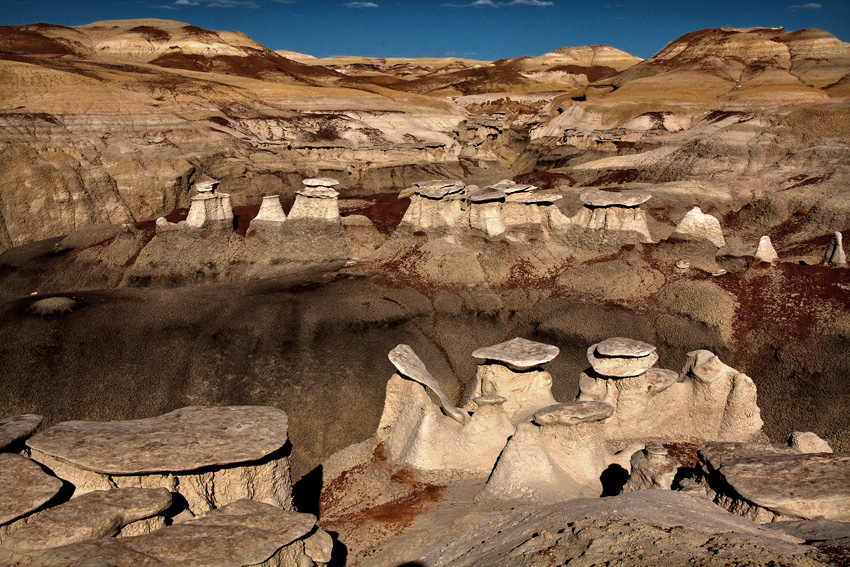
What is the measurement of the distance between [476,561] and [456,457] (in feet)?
16.1

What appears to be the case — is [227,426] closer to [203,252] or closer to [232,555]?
[232,555]

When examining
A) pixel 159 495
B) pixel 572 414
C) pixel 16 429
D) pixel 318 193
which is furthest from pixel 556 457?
pixel 318 193

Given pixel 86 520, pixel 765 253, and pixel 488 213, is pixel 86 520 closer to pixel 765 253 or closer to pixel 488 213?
pixel 488 213

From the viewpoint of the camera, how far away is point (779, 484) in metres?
8.47

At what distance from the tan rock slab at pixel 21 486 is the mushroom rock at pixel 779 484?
29.8 feet

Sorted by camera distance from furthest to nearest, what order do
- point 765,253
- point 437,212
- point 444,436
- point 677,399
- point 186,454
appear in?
point 437,212 → point 765,253 → point 677,399 → point 444,436 → point 186,454

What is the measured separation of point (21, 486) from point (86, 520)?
1160 mm

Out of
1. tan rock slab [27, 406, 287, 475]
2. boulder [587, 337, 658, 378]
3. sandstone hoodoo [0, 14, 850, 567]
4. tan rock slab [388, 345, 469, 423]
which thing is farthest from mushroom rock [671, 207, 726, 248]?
tan rock slab [27, 406, 287, 475]

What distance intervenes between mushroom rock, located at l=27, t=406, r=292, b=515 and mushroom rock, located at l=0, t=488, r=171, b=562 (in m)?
0.60

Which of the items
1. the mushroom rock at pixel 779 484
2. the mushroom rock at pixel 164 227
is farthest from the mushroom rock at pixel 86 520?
the mushroom rock at pixel 164 227

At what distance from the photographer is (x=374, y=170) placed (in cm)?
4125

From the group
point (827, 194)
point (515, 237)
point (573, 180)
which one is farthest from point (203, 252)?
point (827, 194)

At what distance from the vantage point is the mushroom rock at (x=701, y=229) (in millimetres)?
22953

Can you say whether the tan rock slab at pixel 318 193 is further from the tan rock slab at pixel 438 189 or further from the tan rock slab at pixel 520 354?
the tan rock slab at pixel 520 354
